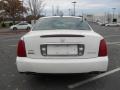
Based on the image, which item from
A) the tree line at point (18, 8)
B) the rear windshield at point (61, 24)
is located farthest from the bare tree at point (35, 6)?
the rear windshield at point (61, 24)

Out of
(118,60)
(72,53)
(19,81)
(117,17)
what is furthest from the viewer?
(117,17)

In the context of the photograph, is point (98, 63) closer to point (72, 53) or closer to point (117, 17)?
point (72, 53)

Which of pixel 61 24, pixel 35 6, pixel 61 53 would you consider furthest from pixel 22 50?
pixel 35 6

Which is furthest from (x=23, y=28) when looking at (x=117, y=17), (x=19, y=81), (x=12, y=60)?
(x=117, y=17)

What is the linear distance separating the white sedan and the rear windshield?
0.76 meters

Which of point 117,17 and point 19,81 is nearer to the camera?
point 19,81

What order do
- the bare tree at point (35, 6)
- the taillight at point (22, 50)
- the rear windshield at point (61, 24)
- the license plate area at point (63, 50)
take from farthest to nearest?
the bare tree at point (35, 6) → the rear windshield at point (61, 24) → the taillight at point (22, 50) → the license plate area at point (63, 50)

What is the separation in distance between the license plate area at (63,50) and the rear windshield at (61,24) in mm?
925

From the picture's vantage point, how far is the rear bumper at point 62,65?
178 inches

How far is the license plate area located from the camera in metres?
4.62

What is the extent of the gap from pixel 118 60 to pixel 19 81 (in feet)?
12.2

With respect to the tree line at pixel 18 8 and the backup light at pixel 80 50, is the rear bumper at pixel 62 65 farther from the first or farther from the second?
the tree line at pixel 18 8

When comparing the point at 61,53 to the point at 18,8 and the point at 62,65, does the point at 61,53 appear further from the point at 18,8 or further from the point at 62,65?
the point at 18,8

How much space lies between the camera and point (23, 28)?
132ft
